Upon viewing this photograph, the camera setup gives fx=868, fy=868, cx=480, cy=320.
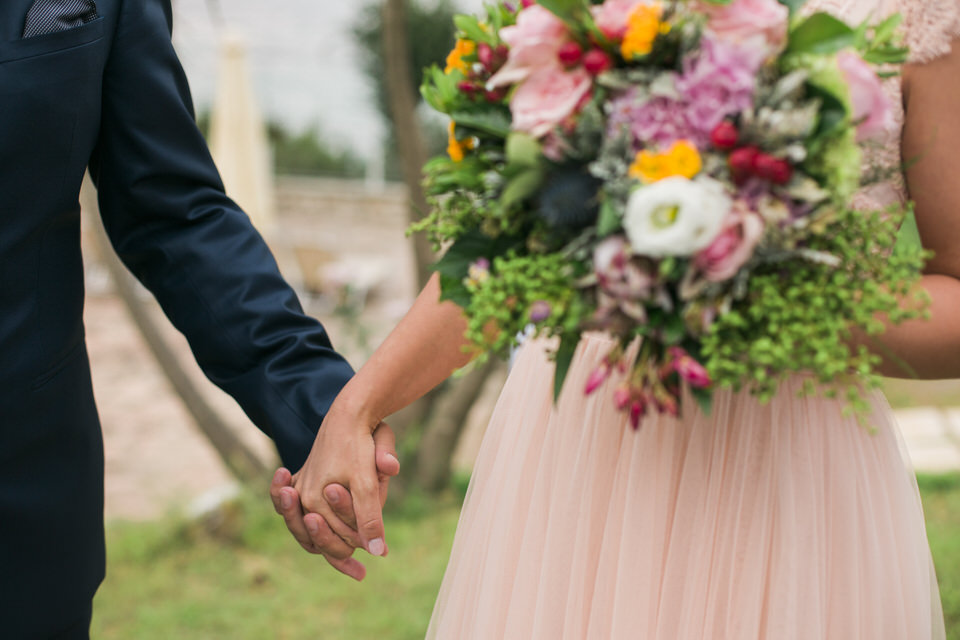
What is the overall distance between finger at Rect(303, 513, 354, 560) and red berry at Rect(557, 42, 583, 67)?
1.12 metres

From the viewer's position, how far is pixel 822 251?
3.59ft

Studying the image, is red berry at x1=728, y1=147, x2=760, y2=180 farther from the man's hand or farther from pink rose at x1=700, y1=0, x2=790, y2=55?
the man's hand

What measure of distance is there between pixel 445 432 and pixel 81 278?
3.34 m

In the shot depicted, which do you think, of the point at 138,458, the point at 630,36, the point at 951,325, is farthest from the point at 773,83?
the point at 138,458

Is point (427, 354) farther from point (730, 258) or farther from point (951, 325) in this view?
point (951, 325)

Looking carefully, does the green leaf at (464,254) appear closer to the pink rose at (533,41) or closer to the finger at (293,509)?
the pink rose at (533,41)

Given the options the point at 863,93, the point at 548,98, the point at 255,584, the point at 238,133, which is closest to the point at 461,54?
the point at 548,98

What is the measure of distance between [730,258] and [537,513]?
0.72m

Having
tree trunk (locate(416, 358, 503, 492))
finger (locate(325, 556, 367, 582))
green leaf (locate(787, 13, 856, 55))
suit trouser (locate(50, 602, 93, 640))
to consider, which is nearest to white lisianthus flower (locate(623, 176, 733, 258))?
green leaf (locate(787, 13, 856, 55))

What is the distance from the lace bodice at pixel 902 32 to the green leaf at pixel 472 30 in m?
0.55

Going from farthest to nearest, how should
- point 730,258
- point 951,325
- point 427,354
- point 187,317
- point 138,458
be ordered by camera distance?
point 138,458 → point 187,317 → point 427,354 → point 951,325 → point 730,258

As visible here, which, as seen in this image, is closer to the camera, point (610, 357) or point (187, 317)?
point (610, 357)

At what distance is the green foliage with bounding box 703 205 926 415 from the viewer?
103 cm

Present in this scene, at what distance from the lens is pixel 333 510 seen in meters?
1.80
